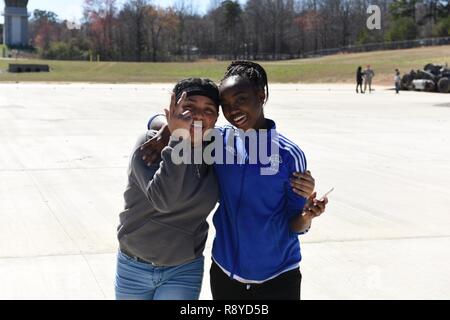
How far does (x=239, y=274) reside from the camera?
2.82 m

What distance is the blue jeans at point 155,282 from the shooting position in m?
2.85

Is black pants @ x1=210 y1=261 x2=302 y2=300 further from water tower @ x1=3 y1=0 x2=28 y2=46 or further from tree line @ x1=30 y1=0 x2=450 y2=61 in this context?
water tower @ x1=3 y1=0 x2=28 y2=46

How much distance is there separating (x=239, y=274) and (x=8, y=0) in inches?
5408

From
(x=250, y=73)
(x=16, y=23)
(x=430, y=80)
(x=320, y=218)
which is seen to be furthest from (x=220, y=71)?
(x=16, y=23)

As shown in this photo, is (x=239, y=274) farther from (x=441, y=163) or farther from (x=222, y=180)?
(x=441, y=163)

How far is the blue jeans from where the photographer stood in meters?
2.85

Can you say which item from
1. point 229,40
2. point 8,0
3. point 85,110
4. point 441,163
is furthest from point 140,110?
point 8,0

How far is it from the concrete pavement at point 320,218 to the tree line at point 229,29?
88593 mm

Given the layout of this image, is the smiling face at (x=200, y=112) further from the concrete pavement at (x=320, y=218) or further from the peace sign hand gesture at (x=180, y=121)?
the concrete pavement at (x=320, y=218)

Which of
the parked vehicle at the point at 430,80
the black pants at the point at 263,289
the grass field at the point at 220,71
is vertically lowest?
the black pants at the point at 263,289

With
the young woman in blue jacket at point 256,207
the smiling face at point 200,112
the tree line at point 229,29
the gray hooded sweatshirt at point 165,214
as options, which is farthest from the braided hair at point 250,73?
the tree line at point 229,29

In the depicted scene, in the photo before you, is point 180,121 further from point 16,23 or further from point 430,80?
point 16,23

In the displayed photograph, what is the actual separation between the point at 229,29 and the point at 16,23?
46.8 m

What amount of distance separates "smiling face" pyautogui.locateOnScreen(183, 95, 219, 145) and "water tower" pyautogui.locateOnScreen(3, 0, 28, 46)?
130530 mm
